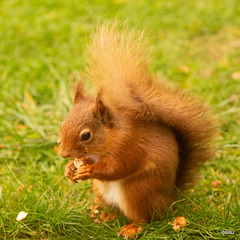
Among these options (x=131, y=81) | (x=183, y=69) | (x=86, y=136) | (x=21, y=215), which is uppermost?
(x=131, y=81)

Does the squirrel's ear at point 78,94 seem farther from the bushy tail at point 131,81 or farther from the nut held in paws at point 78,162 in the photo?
the nut held in paws at point 78,162

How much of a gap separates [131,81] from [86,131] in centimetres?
33

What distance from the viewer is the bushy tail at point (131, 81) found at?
6.11 feet

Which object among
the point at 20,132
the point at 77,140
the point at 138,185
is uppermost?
the point at 77,140

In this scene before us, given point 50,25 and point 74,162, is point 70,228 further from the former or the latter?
point 50,25

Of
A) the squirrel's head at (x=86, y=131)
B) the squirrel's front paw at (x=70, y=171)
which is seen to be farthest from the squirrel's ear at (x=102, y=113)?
the squirrel's front paw at (x=70, y=171)

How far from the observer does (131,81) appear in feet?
6.17

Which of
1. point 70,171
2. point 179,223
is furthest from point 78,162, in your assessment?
point 179,223

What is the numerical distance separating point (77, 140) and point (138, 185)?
40 cm

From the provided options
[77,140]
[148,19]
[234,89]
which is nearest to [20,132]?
[77,140]

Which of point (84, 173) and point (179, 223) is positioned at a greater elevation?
point (84, 173)

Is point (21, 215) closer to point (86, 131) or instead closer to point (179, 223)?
point (86, 131)

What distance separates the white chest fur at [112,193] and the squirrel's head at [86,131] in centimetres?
25

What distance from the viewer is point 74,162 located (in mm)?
2008
